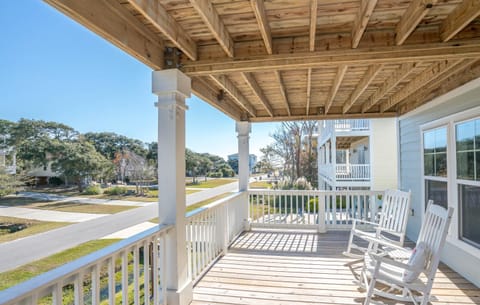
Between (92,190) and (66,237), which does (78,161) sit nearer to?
(92,190)

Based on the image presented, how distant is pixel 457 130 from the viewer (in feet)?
11.9

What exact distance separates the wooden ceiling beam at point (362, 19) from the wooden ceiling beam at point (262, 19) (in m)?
0.69

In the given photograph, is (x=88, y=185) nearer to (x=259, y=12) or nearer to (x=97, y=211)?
(x=97, y=211)

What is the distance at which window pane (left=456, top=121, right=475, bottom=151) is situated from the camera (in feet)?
10.9

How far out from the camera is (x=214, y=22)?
2066mm

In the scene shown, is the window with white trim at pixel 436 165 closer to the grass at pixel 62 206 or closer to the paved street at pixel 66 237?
the paved street at pixel 66 237

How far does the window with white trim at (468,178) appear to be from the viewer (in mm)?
3232

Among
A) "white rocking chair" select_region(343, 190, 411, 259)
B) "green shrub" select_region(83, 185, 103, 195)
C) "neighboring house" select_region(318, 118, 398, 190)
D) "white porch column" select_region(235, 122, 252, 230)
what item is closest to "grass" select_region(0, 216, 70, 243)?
"green shrub" select_region(83, 185, 103, 195)

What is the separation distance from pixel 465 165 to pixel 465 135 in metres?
0.38

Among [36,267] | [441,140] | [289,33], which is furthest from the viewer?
[441,140]

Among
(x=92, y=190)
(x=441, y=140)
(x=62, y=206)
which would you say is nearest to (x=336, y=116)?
(x=441, y=140)

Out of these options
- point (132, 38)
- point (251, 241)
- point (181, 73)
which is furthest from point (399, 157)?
point (132, 38)

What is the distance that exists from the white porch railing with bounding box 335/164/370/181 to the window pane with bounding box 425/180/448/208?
20.2ft

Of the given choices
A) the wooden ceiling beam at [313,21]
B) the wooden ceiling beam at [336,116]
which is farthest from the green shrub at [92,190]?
the wooden ceiling beam at [336,116]
